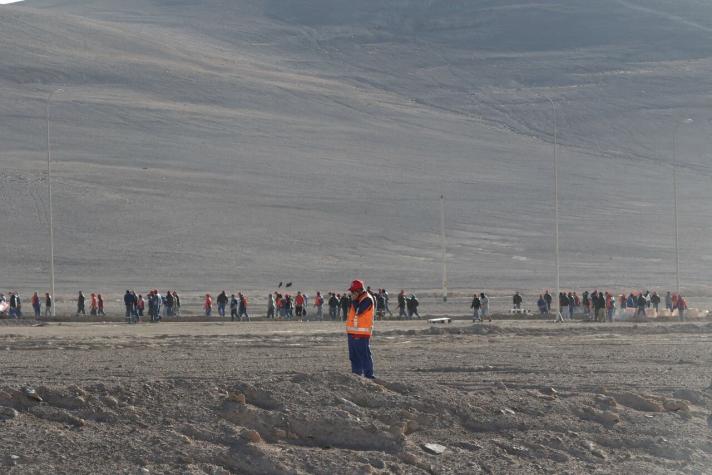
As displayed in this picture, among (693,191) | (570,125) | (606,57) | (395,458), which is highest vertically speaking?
(606,57)

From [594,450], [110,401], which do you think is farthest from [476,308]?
[110,401]

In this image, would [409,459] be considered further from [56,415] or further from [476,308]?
[476,308]

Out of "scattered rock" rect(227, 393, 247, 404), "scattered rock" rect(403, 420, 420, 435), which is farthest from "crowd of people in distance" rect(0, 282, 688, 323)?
"scattered rock" rect(403, 420, 420, 435)

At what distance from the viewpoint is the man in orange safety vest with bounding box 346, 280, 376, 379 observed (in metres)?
16.6

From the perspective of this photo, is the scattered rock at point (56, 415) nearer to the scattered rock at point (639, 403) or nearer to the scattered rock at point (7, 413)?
the scattered rock at point (7, 413)

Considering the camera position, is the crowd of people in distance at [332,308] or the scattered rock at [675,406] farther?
the crowd of people in distance at [332,308]

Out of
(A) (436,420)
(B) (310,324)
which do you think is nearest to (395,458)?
(A) (436,420)

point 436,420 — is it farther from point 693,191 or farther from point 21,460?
point 693,191

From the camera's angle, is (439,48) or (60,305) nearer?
(60,305)

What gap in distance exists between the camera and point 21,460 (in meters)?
11.5

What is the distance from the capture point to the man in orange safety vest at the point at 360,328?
54.4 feet

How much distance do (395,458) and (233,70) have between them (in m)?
135

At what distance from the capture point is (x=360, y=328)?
16594mm

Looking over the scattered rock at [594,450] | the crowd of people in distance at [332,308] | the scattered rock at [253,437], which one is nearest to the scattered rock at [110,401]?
the scattered rock at [253,437]
